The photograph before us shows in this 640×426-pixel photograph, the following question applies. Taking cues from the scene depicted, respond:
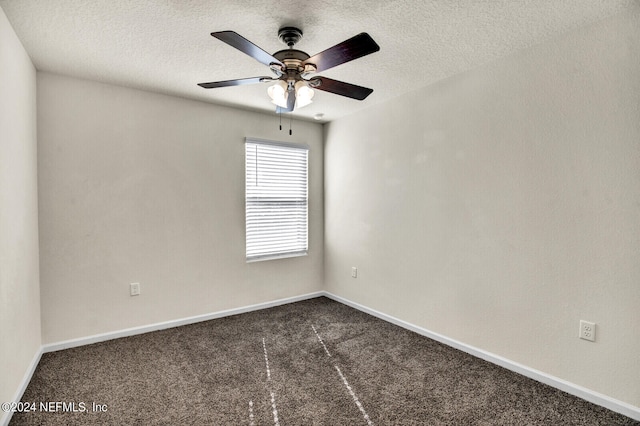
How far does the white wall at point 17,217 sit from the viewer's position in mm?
1927


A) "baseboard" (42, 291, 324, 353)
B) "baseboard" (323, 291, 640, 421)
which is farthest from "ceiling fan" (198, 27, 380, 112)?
"baseboard" (42, 291, 324, 353)

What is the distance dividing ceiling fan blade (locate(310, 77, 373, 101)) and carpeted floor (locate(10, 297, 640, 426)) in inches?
78.8

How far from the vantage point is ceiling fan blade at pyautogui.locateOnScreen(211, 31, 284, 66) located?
157 centimetres

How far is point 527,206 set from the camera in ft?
7.87

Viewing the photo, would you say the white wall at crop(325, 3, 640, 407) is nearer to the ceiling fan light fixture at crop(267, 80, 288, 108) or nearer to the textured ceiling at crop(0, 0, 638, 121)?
the textured ceiling at crop(0, 0, 638, 121)

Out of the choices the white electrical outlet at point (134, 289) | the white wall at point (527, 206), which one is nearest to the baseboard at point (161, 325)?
the white electrical outlet at point (134, 289)

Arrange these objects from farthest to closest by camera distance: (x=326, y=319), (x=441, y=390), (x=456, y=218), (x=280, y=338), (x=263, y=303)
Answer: (x=263, y=303)
(x=326, y=319)
(x=280, y=338)
(x=456, y=218)
(x=441, y=390)

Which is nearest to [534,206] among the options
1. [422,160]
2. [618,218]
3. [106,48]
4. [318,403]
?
[618,218]

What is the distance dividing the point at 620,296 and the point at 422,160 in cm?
174

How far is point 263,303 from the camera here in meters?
4.01

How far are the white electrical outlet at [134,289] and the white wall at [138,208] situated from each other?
0.15 ft

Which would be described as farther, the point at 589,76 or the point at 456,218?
the point at 456,218

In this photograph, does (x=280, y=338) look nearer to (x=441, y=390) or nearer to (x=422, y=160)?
(x=441, y=390)

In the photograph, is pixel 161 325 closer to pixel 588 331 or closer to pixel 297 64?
pixel 297 64
